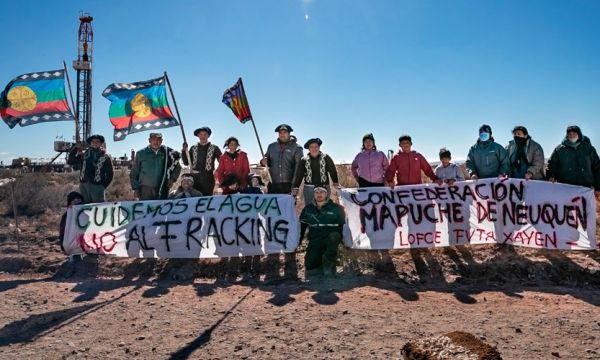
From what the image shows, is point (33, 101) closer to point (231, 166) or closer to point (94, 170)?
point (94, 170)

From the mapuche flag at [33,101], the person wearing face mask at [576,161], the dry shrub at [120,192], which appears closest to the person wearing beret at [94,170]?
the mapuche flag at [33,101]

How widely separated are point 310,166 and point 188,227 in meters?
2.34

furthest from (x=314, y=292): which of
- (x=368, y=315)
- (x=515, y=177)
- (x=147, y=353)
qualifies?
(x=515, y=177)

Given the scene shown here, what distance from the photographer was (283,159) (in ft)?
24.3

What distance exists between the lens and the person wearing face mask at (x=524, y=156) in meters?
7.11

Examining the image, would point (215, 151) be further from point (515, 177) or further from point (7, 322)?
point (515, 177)

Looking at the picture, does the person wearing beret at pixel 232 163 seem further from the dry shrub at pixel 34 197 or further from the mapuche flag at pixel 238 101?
the dry shrub at pixel 34 197

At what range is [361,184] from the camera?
7.64 metres

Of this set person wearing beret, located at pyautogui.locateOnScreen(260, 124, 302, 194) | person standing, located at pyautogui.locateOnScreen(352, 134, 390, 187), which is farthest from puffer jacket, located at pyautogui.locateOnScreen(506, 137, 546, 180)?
person wearing beret, located at pyautogui.locateOnScreen(260, 124, 302, 194)

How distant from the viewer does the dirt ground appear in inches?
154

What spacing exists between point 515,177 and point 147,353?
6.60 meters

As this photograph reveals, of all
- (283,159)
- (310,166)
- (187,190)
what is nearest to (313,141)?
(310,166)

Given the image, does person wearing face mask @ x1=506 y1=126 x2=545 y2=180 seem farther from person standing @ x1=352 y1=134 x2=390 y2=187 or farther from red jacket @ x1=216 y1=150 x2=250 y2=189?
red jacket @ x1=216 y1=150 x2=250 y2=189

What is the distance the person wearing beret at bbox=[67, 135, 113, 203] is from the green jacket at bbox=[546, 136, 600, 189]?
797cm
